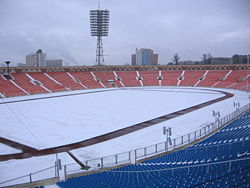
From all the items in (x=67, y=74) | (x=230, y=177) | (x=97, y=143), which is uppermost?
(x=67, y=74)

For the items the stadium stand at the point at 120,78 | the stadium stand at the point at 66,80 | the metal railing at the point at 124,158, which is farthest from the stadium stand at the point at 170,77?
the metal railing at the point at 124,158

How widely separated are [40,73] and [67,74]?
7.34m

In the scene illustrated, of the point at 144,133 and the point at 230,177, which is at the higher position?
the point at 230,177

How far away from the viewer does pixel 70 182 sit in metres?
10.9

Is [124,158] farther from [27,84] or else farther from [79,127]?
[27,84]

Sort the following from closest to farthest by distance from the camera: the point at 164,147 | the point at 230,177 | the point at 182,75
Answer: the point at 230,177 → the point at 164,147 → the point at 182,75

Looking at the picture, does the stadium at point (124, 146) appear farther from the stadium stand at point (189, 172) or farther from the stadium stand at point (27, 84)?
the stadium stand at point (27, 84)

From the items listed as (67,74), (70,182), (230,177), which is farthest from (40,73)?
(230,177)

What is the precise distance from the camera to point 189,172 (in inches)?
400

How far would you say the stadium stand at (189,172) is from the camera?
8570mm

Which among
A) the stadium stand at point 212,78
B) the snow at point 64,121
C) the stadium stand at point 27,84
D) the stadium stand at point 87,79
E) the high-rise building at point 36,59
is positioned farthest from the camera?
the high-rise building at point 36,59

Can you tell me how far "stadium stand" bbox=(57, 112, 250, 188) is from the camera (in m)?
8.57

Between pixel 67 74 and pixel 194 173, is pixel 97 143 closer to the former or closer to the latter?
pixel 194 173

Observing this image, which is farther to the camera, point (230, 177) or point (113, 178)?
point (113, 178)
